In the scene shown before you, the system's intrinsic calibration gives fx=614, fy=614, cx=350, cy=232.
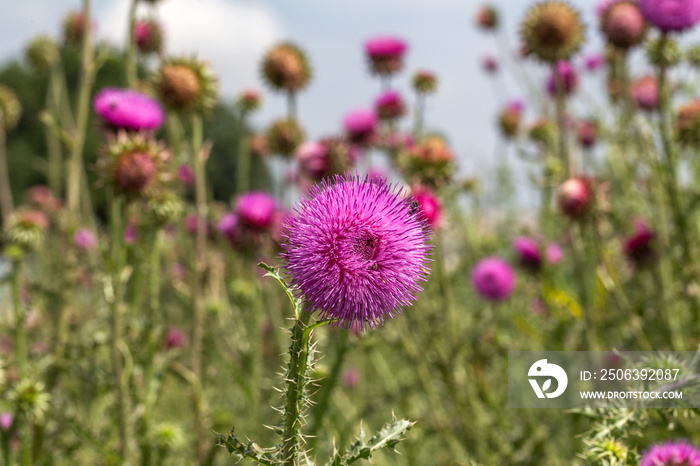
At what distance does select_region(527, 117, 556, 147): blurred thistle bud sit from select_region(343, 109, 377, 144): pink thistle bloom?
7.04 feet

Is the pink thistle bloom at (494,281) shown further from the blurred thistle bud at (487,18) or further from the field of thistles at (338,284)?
the blurred thistle bud at (487,18)

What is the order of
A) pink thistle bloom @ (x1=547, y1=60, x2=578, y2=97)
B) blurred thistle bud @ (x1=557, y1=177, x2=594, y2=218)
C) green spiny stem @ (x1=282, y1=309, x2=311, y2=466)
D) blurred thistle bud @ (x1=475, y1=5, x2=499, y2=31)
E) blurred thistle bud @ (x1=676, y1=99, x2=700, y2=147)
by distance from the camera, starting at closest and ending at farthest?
green spiny stem @ (x1=282, y1=309, x2=311, y2=466)
blurred thistle bud @ (x1=557, y1=177, x2=594, y2=218)
blurred thistle bud @ (x1=676, y1=99, x2=700, y2=147)
pink thistle bloom @ (x1=547, y1=60, x2=578, y2=97)
blurred thistle bud @ (x1=475, y1=5, x2=499, y2=31)

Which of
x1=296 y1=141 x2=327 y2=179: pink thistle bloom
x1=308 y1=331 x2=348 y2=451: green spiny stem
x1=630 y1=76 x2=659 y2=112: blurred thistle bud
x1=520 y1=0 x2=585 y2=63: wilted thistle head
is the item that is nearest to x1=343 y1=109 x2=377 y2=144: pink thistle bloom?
x1=296 y1=141 x2=327 y2=179: pink thistle bloom

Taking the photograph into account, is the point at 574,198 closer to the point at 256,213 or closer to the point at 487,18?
the point at 256,213

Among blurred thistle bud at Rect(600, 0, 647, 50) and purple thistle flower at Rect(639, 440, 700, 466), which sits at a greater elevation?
blurred thistle bud at Rect(600, 0, 647, 50)

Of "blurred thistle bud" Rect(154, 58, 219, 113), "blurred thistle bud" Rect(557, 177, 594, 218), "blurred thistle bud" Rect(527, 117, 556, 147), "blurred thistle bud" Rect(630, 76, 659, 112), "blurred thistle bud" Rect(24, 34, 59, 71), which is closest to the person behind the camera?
"blurred thistle bud" Rect(557, 177, 594, 218)

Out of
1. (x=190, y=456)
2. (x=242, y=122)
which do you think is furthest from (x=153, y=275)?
(x=242, y=122)

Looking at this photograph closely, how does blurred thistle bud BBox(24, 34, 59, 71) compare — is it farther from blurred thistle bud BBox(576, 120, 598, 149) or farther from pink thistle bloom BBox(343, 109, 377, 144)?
blurred thistle bud BBox(576, 120, 598, 149)

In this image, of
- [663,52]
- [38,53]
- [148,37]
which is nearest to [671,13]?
[663,52]

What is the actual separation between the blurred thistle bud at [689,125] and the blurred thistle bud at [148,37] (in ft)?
15.9

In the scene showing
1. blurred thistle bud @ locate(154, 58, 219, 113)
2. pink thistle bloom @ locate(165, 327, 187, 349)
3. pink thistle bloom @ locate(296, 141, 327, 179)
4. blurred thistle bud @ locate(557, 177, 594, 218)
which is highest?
blurred thistle bud @ locate(154, 58, 219, 113)

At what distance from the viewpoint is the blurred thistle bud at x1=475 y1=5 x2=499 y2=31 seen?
8727 mm

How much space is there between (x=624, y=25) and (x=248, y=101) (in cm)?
371

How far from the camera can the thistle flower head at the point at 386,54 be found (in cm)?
606
